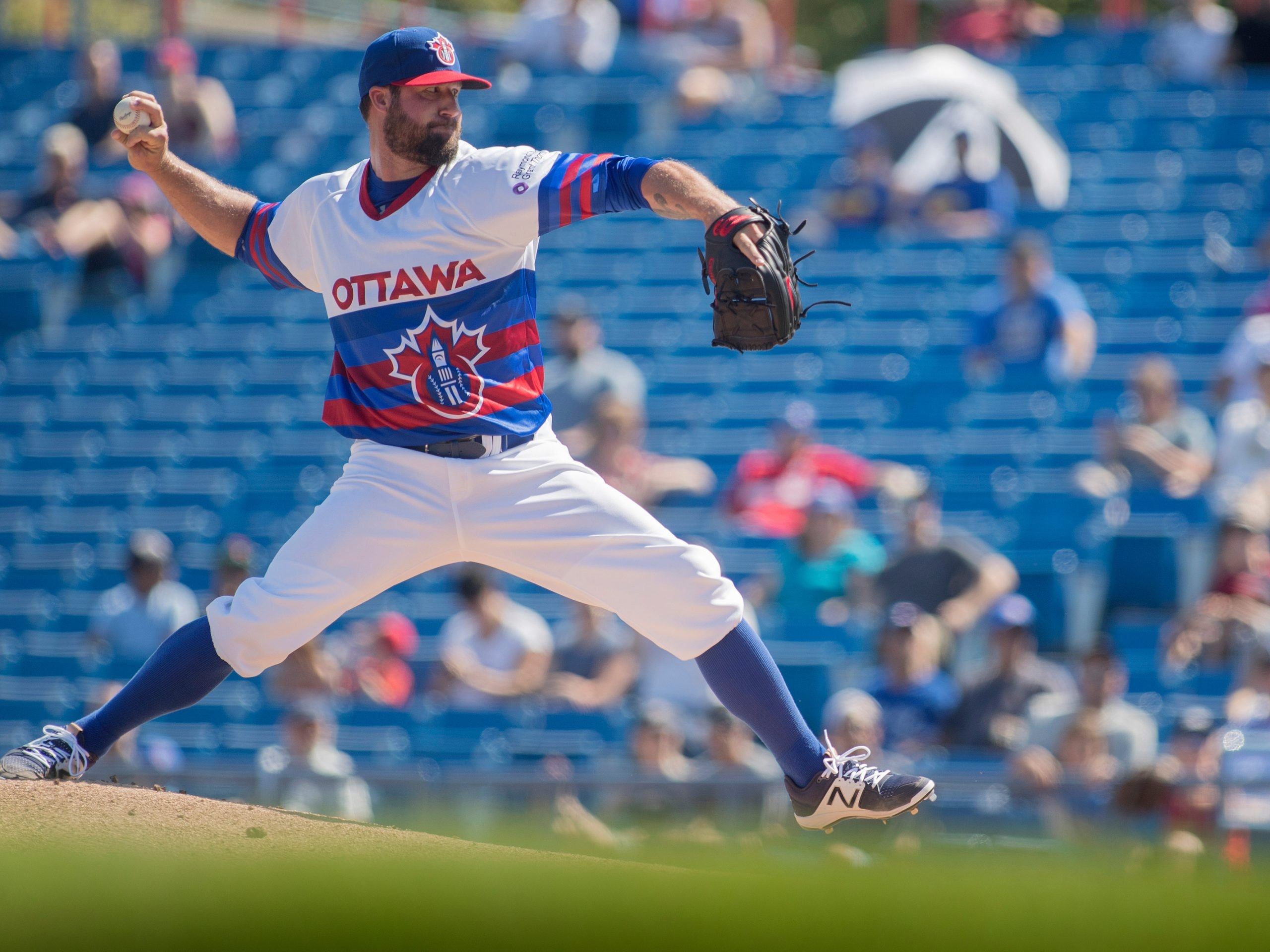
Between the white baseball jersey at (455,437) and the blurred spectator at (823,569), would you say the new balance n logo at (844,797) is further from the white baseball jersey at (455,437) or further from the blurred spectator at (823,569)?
the blurred spectator at (823,569)

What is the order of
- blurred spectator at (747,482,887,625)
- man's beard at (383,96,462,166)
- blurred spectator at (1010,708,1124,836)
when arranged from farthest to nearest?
1. blurred spectator at (747,482,887,625)
2. blurred spectator at (1010,708,1124,836)
3. man's beard at (383,96,462,166)

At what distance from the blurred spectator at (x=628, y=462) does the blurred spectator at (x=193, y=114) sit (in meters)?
5.10

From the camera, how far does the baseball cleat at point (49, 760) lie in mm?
4445

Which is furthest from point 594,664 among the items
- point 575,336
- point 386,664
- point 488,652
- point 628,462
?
point 575,336

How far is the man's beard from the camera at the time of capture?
14.0 feet

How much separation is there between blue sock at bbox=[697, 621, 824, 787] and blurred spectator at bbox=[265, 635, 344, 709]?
4595 mm

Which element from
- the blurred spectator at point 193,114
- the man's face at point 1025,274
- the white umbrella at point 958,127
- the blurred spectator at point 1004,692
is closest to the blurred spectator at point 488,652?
the blurred spectator at point 1004,692

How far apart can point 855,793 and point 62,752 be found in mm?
2067

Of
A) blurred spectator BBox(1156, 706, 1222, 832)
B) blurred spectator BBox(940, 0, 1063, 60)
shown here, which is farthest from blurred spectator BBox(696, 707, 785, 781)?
blurred spectator BBox(940, 0, 1063, 60)

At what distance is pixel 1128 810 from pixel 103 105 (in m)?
9.75

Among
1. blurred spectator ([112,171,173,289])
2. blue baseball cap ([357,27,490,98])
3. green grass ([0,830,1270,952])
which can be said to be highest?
blurred spectator ([112,171,173,289])

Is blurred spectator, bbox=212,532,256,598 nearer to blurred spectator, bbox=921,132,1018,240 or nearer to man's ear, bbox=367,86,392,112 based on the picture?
man's ear, bbox=367,86,392,112

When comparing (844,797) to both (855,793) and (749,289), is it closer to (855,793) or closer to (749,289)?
(855,793)

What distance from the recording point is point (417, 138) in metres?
4.28
